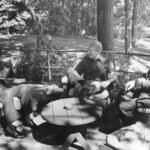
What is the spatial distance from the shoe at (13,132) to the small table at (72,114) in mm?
717

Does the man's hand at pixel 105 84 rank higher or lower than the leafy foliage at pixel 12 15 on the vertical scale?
lower

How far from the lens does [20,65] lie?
22.9 ft

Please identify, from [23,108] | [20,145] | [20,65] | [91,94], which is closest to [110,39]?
[20,65]

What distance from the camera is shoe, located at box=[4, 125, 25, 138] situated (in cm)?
427

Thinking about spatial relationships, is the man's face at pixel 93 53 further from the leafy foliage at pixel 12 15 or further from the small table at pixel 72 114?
the leafy foliage at pixel 12 15

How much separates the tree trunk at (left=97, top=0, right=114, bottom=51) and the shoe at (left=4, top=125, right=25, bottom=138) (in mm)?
3657

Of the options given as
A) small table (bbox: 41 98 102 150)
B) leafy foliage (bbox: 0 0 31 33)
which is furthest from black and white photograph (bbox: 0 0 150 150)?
leafy foliage (bbox: 0 0 31 33)

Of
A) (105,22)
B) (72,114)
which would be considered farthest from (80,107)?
(105,22)

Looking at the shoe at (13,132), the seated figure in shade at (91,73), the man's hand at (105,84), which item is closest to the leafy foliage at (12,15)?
the seated figure in shade at (91,73)

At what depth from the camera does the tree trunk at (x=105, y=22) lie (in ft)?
23.0

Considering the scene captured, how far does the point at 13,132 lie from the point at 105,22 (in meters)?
3.97

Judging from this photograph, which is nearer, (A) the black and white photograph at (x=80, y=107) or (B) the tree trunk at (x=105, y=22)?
(A) the black and white photograph at (x=80, y=107)

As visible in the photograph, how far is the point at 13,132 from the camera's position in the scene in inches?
168

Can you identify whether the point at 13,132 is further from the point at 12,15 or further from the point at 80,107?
the point at 12,15
